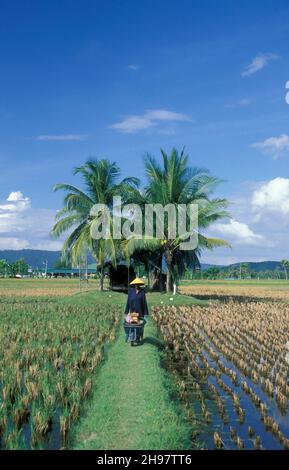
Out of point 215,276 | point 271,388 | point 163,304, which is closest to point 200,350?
point 271,388

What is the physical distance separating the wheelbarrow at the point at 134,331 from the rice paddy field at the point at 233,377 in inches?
24.4

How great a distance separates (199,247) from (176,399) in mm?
15038

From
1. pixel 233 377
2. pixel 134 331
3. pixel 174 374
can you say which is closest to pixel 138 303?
pixel 134 331

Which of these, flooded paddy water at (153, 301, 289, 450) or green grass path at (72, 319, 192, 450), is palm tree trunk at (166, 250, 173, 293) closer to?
flooded paddy water at (153, 301, 289, 450)

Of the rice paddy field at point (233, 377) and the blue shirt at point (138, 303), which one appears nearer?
the rice paddy field at point (233, 377)

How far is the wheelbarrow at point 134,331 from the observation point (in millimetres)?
8453

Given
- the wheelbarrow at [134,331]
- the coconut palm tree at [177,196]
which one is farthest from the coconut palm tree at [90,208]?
the wheelbarrow at [134,331]

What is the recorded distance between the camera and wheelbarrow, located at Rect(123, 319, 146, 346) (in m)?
8.45

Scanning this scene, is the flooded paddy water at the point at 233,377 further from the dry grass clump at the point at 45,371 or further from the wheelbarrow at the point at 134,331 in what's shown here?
the dry grass clump at the point at 45,371

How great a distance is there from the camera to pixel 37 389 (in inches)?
226

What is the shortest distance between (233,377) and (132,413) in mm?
2260

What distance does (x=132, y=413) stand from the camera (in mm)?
Answer: 5055

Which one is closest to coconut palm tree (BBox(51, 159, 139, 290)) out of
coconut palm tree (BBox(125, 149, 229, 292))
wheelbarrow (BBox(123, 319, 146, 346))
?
coconut palm tree (BBox(125, 149, 229, 292))
